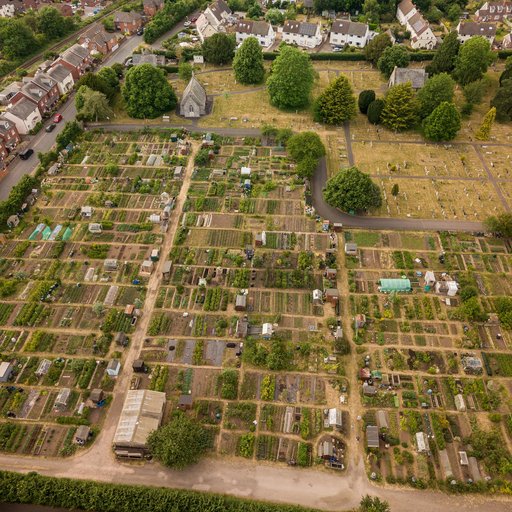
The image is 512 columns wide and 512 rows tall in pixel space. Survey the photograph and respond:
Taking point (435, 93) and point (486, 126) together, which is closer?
point (486, 126)

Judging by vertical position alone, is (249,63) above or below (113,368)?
above

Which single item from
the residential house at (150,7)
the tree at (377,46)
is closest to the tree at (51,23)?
the residential house at (150,7)

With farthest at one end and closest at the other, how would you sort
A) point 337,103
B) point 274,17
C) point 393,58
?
1. point 274,17
2. point 393,58
3. point 337,103

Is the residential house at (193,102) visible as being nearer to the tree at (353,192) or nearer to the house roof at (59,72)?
the house roof at (59,72)

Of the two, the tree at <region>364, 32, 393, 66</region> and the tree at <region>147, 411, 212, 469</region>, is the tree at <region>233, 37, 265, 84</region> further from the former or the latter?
the tree at <region>147, 411, 212, 469</region>

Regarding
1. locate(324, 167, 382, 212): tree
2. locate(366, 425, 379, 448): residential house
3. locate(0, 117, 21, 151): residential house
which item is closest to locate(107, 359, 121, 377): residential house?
locate(366, 425, 379, 448): residential house

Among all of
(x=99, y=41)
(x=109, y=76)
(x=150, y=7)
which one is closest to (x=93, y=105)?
(x=109, y=76)

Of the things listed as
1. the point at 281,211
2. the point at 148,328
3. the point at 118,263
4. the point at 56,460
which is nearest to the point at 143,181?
the point at 118,263

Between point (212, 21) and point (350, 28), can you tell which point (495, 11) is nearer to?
point (350, 28)

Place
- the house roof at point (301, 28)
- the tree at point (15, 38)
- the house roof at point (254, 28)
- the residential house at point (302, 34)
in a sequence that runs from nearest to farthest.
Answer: the tree at point (15, 38) < the house roof at point (254, 28) < the house roof at point (301, 28) < the residential house at point (302, 34)
